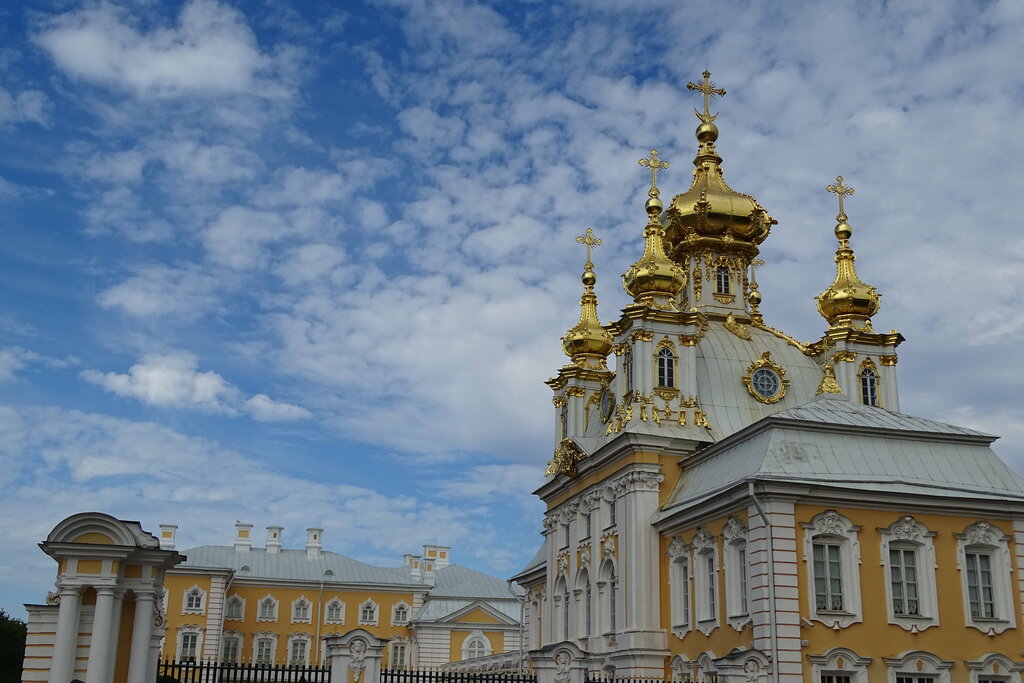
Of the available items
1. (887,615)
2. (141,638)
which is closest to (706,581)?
(887,615)

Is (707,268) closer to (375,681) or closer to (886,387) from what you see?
(886,387)

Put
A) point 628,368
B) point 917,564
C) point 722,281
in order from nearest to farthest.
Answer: point 917,564 → point 628,368 → point 722,281

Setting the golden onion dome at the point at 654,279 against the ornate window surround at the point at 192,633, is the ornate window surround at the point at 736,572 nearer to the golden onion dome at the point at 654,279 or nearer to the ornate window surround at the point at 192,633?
the golden onion dome at the point at 654,279

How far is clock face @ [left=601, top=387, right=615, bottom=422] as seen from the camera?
37.4 meters

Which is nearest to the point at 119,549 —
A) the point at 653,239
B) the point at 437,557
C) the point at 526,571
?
the point at 653,239

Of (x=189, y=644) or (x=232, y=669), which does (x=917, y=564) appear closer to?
(x=232, y=669)

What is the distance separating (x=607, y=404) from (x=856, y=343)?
8572 millimetres

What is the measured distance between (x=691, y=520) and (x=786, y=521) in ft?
14.6

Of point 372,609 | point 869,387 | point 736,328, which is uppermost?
point 736,328

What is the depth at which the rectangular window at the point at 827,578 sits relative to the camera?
82.8ft

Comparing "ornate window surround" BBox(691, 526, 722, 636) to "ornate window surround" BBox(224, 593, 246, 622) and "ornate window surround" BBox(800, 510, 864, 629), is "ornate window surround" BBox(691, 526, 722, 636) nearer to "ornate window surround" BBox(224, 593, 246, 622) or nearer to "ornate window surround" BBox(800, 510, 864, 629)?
"ornate window surround" BBox(800, 510, 864, 629)

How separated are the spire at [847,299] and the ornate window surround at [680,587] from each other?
11.5 meters

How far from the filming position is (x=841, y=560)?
2570 cm

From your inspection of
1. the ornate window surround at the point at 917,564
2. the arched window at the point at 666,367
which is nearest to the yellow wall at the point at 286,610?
the arched window at the point at 666,367
